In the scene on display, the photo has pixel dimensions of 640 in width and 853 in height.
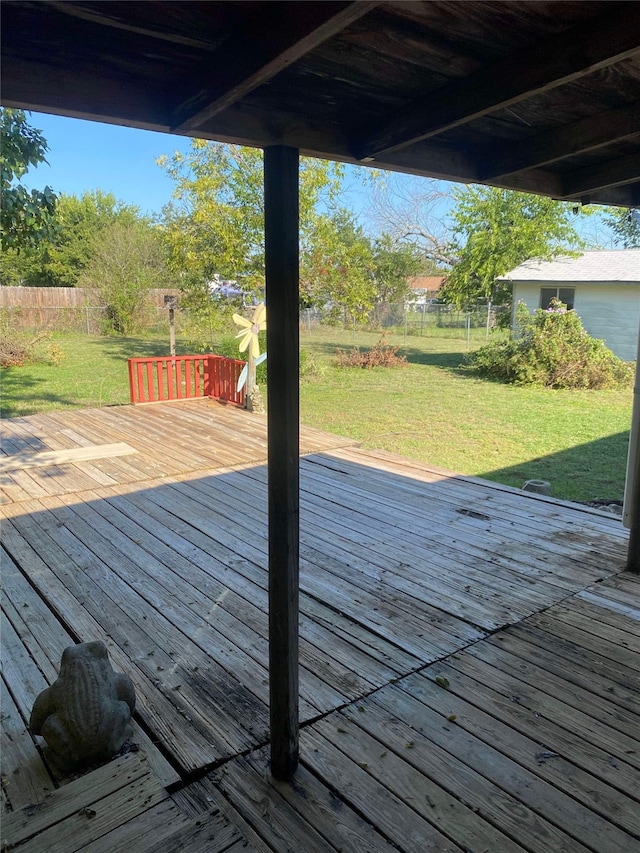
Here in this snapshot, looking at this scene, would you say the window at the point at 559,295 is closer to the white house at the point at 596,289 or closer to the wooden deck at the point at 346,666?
the white house at the point at 596,289

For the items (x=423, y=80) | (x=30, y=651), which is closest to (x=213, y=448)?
(x=30, y=651)

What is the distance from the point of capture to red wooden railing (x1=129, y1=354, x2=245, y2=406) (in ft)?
27.5

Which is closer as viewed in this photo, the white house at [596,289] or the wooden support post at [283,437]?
the wooden support post at [283,437]

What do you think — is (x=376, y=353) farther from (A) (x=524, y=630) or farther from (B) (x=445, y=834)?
(B) (x=445, y=834)

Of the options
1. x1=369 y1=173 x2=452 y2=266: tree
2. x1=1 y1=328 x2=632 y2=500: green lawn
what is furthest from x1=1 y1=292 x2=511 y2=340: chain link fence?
x1=1 y1=328 x2=632 y2=500: green lawn

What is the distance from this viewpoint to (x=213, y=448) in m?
6.08

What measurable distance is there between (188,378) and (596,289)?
10.3 m

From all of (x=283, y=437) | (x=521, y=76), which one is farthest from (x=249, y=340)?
(x=521, y=76)

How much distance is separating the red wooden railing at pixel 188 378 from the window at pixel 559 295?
9.80 m

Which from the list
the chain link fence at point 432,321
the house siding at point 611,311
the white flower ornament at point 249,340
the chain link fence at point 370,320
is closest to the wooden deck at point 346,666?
the white flower ornament at point 249,340

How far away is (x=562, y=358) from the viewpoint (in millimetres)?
11805

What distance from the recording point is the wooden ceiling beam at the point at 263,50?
1.05 metres

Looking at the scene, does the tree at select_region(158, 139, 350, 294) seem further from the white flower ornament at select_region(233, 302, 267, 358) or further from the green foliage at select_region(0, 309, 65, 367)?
the green foliage at select_region(0, 309, 65, 367)

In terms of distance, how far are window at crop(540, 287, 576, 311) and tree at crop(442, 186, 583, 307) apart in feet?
4.56
